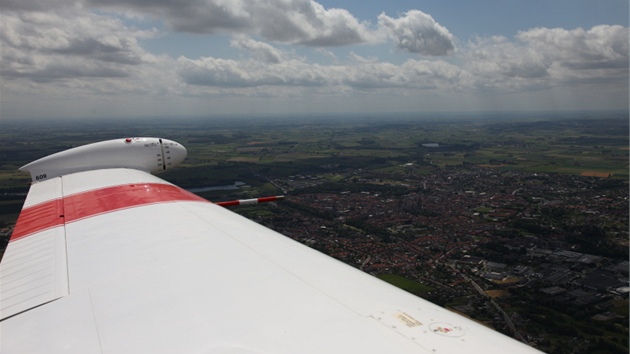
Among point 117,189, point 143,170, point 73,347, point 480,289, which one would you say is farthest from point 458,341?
point 480,289

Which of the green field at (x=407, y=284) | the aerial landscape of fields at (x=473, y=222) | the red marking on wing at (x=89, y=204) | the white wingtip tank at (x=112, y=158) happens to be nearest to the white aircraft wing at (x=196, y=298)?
the red marking on wing at (x=89, y=204)

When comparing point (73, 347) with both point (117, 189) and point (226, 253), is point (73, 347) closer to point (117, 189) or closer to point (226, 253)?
point (226, 253)

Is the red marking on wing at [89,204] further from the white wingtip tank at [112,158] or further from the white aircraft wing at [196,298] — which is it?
the white wingtip tank at [112,158]

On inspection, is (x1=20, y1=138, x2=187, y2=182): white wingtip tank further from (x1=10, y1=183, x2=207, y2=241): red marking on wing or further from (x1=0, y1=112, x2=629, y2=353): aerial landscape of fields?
(x1=0, y1=112, x2=629, y2=353): aerial landscape of fields

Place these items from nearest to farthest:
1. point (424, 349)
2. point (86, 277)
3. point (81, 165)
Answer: point (424, 349), point (86, 277), point (81, 165)

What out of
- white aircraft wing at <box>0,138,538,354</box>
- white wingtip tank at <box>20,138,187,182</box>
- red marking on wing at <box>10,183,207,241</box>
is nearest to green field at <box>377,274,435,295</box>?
white wingtip tank at <box>20,138,187,182</box>

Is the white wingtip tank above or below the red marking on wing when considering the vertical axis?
above
